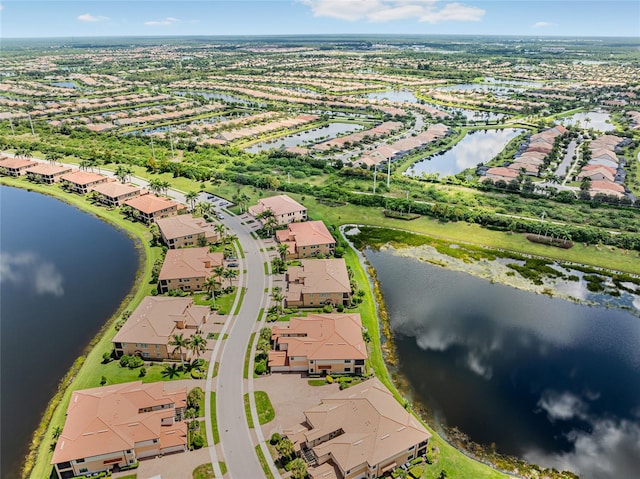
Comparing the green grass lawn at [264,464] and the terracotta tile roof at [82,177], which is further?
the terracotta tile roof at [82,177]

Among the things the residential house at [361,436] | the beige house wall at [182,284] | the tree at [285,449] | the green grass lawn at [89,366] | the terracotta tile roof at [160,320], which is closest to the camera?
the residential house at [361,436]

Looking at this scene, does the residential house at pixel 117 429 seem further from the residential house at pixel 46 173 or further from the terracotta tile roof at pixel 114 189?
the residential house at pixel 46 173

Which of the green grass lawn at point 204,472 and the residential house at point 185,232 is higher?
the residential house at point 185,232

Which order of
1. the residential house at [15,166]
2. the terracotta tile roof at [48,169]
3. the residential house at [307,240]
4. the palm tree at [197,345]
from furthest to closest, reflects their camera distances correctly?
1. the residential house at [15,166]
2. the terracotta tile roof at [48,169]
3. the residential house at [307,240]
4. the palm tree at [197,345]

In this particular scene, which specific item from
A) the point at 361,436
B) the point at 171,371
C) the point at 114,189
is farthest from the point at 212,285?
the point at 114,189

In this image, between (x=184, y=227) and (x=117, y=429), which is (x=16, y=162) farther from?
(x=117, y=429)

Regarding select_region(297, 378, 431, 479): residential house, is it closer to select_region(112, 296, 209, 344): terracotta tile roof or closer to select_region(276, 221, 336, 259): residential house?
select_region(112, 296, 209, 344): terracotta tile roof

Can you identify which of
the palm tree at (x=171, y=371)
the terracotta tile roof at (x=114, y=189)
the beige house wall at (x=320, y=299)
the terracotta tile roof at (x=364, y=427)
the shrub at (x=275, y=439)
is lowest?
the shrub at (x=275, y=439)

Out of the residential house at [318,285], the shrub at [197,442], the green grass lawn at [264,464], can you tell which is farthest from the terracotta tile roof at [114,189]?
the green grass lawn at [264,464]
